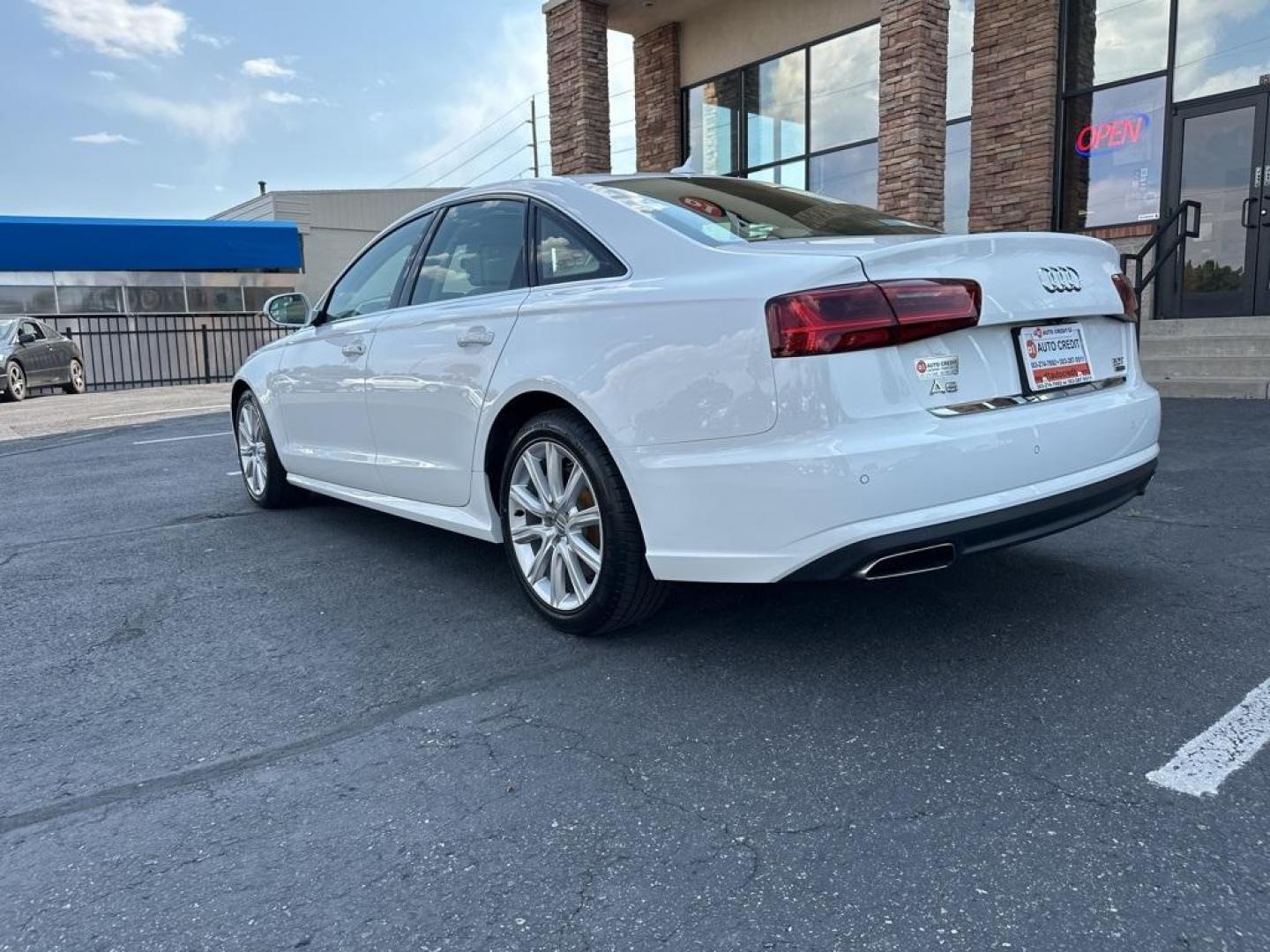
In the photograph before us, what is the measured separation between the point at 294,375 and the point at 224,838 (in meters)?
3.23

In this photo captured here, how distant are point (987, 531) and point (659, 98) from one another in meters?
14.6

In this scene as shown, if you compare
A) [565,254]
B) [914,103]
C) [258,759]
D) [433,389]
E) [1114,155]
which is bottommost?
[258,759]

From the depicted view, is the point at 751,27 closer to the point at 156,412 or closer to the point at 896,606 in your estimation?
the point at 156,412

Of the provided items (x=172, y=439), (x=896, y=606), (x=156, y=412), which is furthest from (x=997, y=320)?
(x=156, y=412)

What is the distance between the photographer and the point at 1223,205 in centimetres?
1038

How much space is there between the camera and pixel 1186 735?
2.38 meters

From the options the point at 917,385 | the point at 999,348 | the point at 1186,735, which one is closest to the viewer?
the point at 1186,735

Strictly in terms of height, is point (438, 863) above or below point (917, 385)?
below

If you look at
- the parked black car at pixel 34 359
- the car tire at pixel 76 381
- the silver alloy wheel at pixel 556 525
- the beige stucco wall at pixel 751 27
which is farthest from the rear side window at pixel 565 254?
the car tire at pixel 76 381

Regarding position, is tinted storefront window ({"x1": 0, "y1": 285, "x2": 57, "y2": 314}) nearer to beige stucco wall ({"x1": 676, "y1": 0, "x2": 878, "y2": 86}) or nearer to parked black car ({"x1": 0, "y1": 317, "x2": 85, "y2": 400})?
parked black car ({"x1": 0, "y1": 317, "x2": 85, "y2": 400})

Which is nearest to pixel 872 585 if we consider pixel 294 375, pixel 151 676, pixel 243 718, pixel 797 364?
pixel 797 364

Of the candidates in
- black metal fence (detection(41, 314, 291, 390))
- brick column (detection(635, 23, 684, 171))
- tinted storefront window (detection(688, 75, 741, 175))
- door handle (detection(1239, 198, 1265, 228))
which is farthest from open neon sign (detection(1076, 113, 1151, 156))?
black metal fence (detection(41, 314, 291, 390))

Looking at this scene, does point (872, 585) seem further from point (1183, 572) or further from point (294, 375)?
point (294, 375)

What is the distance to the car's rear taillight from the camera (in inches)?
98.0
